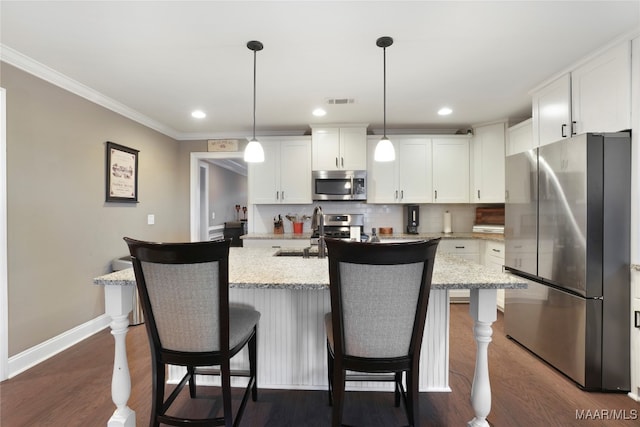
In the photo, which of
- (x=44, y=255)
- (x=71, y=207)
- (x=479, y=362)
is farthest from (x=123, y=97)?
(x=479, y=362)

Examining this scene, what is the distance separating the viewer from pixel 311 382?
1.96 m

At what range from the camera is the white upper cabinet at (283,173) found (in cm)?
407

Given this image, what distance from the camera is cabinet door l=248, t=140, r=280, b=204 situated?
161 inches

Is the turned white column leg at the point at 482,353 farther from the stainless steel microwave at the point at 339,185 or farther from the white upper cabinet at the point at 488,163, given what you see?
the white upper cabinet at the point at 488,163

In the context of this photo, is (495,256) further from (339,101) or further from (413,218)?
(339,101)

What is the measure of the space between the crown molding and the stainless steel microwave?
7.39 feet

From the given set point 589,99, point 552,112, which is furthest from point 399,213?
point 589,99

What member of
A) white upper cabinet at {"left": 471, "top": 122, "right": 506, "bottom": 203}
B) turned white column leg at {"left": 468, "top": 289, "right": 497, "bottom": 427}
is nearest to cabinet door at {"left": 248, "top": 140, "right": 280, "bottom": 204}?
white upper cabinet at {"left": 471, "top": 122, "right": 506, "bottom": 203}

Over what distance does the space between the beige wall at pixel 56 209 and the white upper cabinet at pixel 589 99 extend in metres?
4.25

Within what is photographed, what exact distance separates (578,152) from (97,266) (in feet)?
13.6

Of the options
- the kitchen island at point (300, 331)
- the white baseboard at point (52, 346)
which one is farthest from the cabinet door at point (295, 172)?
the white baseboard at point (52, 346)

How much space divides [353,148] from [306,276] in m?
2.81

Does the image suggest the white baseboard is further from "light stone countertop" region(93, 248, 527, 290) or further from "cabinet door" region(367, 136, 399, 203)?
"cabinet door" region(367, 136, 399, 203)

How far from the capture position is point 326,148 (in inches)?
157
